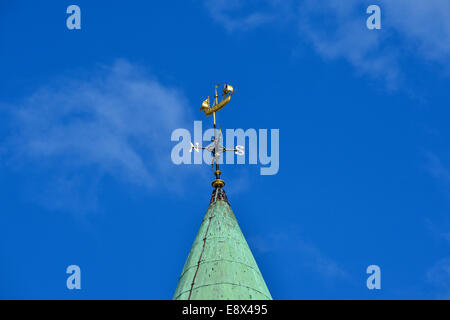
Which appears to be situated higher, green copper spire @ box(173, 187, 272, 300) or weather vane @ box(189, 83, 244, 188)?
weather vane @ box(189, 83, 244, 188)

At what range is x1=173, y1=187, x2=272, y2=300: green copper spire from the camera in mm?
24625

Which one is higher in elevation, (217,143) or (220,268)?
(217,143)

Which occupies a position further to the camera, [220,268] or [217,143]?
[217,143]

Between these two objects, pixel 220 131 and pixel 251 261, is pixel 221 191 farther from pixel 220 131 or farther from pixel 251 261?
pixel 251 261

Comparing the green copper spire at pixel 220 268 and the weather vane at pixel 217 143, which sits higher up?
the weather vane at pixel 217 143

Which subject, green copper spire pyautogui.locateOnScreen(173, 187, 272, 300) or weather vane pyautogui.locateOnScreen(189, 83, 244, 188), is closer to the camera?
green copper spire pyautogui.locateOnScreen(173, 187, 272, 300)

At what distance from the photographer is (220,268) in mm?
25594

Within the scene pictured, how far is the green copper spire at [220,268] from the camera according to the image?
969 inches

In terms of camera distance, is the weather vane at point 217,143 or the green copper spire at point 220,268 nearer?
the green copper spire at point 220,268

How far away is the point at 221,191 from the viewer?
3162cm
